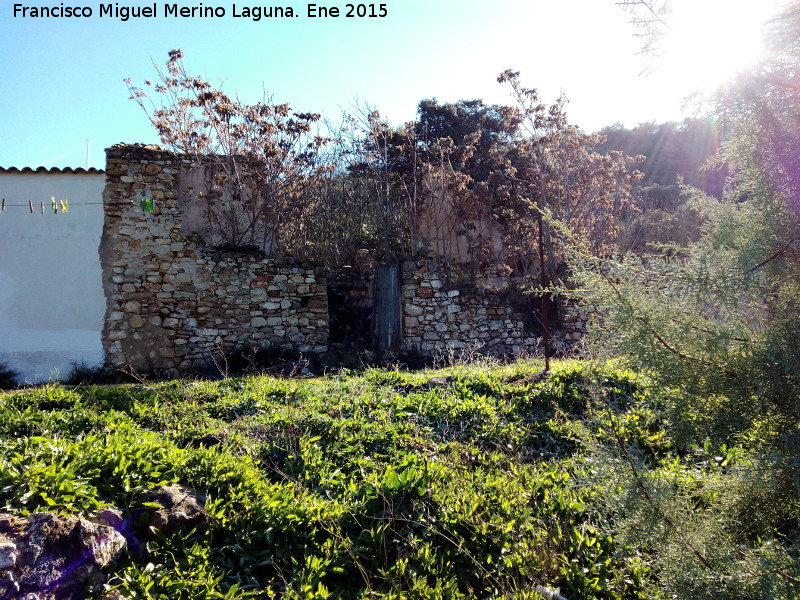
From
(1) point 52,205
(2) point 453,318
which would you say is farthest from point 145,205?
(2) point 453,318

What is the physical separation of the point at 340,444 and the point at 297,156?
8527 mm

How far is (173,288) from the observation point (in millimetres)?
9789

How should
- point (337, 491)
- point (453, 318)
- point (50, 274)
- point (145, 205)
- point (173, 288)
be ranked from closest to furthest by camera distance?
point (337, 491) < point (50, 274) < point (145, 205) < point (173, 288) < point (453, 318)

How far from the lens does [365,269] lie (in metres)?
12.4

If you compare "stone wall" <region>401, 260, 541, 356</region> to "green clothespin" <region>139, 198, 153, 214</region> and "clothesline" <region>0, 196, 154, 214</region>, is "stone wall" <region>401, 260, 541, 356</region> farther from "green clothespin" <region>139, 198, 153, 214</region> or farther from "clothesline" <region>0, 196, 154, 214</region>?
"clothesline" <region>0, 196, 154, 214</region>

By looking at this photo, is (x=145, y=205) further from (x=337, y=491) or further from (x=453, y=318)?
(x=337, y=491)

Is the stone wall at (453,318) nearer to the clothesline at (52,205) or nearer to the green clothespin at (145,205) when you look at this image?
the green clothespin at (145,205)

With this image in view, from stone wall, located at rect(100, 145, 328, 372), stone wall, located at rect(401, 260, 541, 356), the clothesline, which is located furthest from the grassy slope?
stone wall, located at rect(401, 260, 541, 356)

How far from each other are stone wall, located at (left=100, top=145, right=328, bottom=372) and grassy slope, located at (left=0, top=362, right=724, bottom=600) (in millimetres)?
4143

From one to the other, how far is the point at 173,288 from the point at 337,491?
710 cm

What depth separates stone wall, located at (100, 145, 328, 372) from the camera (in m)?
9.46

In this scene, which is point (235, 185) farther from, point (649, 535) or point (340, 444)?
point (649, 535)

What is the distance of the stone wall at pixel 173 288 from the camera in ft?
31.0

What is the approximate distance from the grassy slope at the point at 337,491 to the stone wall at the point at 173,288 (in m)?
4.14
